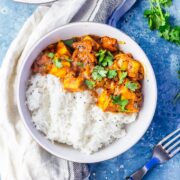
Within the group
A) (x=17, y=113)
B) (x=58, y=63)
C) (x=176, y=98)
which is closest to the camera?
(x=58, y=63)

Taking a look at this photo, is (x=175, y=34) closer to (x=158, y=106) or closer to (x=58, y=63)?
(x=158, y=106)

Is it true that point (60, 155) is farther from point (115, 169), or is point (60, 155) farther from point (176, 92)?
point (176, 92)

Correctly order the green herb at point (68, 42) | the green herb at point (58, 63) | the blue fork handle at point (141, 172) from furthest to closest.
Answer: the blue fork handle at point (141, 172) < the green herb at point (68, 42) < the green herb at point (58, 63)

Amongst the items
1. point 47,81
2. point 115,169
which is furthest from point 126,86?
point 115,169

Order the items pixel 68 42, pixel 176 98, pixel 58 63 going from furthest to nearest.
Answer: pixel 176 98 < pixel 68 42 < pixel 58 63

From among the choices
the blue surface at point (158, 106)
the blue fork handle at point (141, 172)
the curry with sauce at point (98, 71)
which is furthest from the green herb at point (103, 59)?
the blue fork handle at point (141, 172)

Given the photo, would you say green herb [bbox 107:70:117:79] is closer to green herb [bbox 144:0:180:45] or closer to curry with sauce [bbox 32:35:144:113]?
curry with sauce [bbox 32:35:144:113]

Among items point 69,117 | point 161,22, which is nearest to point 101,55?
point 69,117

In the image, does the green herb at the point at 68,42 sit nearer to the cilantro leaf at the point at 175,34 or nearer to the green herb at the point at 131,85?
the green herb at the point at 131,85
